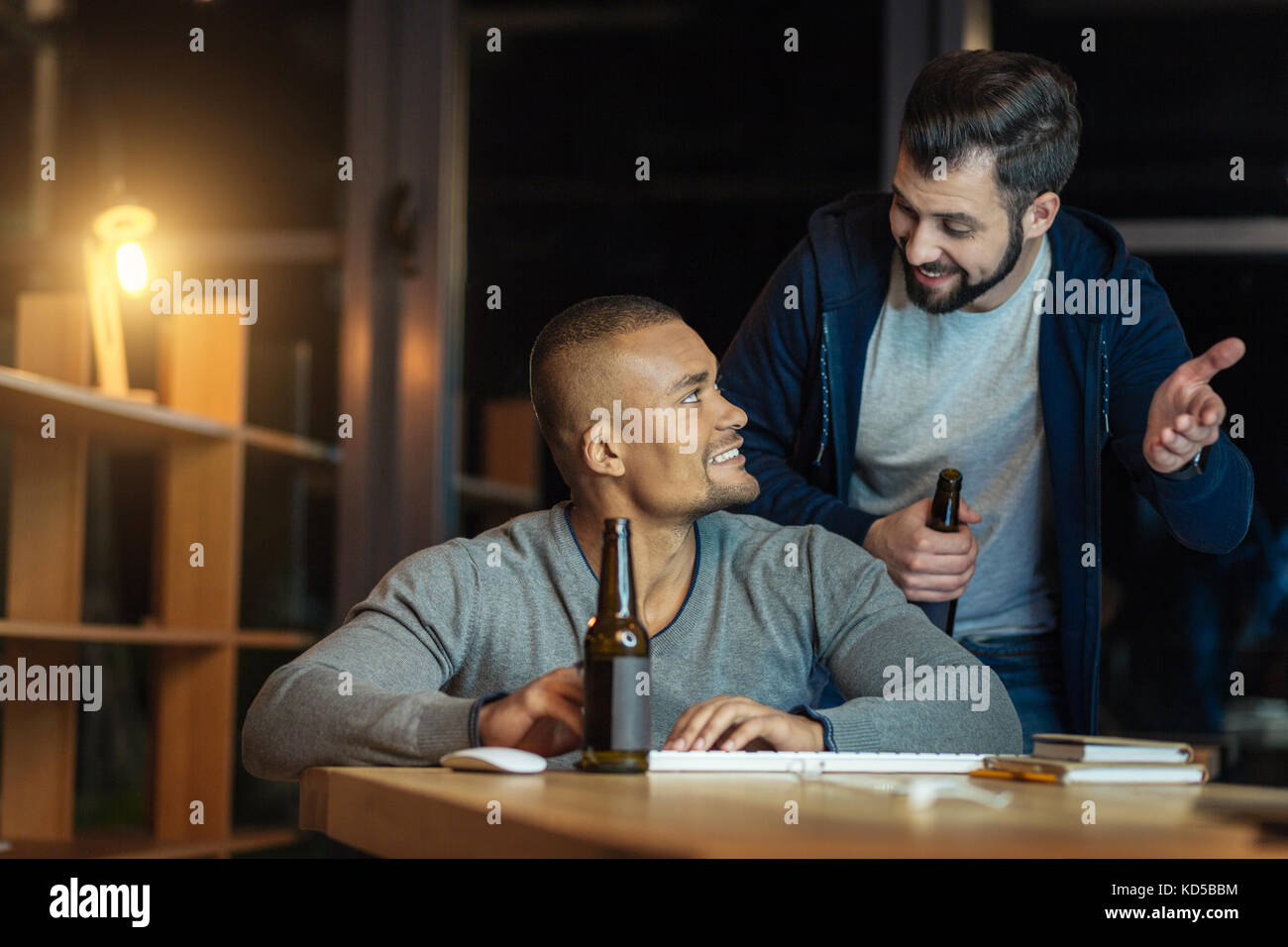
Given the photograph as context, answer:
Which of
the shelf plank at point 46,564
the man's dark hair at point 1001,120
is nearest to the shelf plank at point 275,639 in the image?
the shelf plank at point 46,564

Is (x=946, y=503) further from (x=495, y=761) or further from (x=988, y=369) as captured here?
(x=495, y=761)

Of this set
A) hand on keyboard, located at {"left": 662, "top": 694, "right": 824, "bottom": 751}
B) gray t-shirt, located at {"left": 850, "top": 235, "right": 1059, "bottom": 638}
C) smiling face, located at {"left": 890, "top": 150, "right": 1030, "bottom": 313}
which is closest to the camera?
hand on keyboard, located at {"left": 662, "top": 694, "right": 824, "bottom": 751}

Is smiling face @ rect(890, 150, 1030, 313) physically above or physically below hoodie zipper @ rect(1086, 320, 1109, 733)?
above

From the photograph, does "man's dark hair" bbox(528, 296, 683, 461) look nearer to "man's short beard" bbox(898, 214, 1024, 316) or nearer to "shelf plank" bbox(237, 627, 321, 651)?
"man's short beard" bbox(898, 214, 1024, 316)

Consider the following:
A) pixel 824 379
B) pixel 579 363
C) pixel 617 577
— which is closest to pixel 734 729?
pixel 617 577

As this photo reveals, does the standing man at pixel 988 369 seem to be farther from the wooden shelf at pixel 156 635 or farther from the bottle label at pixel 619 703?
the wooden shelf at pixel 156 635

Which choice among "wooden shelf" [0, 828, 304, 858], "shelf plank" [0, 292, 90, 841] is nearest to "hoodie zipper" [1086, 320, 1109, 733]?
"wooden shelf" [0, 828, 304, 858]

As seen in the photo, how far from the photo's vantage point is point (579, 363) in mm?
1943

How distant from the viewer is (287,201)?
383cm

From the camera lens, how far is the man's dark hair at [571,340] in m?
Answer: 1.95

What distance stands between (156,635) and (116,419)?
20.2 inches

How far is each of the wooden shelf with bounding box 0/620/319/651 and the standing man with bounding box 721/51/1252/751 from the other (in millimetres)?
1598

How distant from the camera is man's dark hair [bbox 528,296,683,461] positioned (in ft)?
6.38
